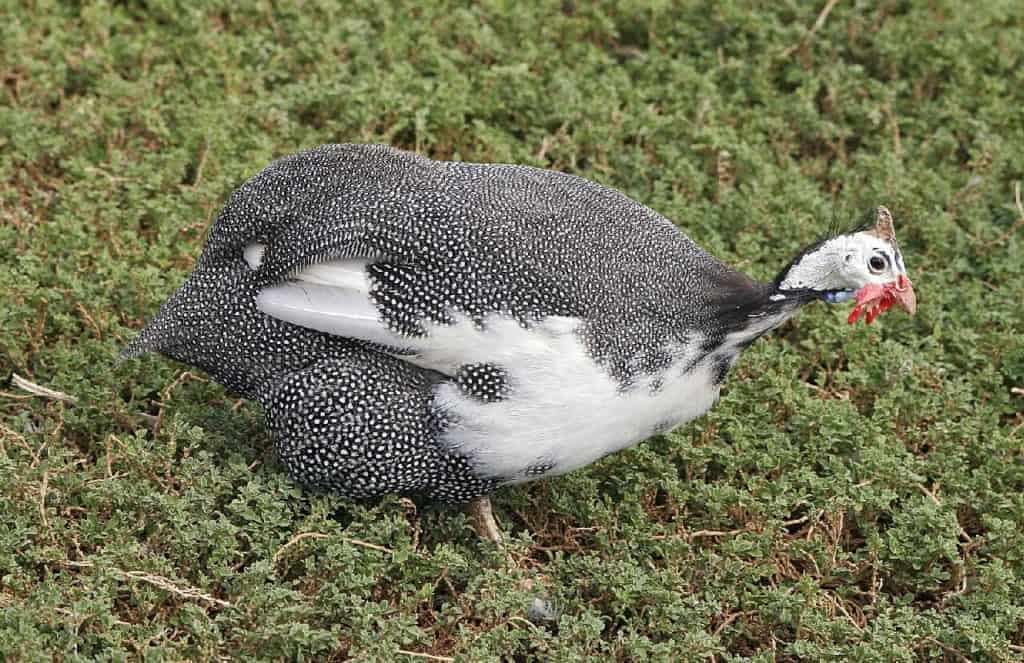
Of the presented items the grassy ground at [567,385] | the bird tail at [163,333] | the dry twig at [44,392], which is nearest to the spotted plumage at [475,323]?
the bird tail at [163,333]

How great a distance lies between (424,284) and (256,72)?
2117 millimetres

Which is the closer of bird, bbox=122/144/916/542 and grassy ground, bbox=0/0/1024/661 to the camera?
bird, bbox=122/144/916/542

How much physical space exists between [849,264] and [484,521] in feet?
3.61

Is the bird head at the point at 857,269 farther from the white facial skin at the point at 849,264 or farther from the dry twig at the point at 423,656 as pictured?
the dry twig at the point at 423,656

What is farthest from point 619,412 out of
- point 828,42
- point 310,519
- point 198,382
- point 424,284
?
point 828,42

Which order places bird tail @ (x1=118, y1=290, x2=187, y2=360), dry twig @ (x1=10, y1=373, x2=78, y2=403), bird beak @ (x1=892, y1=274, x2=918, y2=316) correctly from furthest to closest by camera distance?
dry twig @ (x1=10, y1=373, x2=78, y2=403)
bird tail @ (x1=118, y1=290, x2=187, y2=360)
bird beak @ (x1=892, y1=274, x2=918, y2=316)

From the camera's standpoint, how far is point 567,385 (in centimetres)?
330

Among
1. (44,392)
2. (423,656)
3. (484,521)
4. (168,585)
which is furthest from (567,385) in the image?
(44,392)

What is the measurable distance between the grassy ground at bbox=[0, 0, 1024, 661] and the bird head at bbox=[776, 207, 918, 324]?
66 centimetres

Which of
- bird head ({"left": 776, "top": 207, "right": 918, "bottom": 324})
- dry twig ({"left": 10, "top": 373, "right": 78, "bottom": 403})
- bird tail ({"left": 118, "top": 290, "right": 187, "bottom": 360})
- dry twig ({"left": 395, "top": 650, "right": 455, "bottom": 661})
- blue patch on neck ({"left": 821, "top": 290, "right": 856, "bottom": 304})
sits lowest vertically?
dry twig ({"left": 395, "top": 650, "right": 455, "bottom": 661})

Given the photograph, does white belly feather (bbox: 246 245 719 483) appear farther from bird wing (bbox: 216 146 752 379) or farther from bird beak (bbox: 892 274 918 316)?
bird beak (bbox: 892 274 918 316)

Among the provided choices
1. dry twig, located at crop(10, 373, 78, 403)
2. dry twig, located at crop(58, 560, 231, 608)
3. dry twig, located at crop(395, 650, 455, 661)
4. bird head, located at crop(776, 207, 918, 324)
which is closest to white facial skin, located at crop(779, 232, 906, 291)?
bird head, located at crop(776, 207, 918, 324)

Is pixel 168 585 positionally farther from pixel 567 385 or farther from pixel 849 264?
pixel 849 264

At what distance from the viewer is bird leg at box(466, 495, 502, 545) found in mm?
3707
